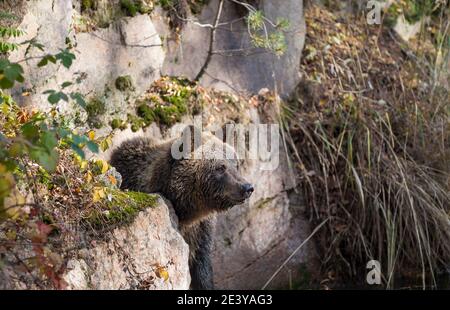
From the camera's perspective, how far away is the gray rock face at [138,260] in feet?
16.6

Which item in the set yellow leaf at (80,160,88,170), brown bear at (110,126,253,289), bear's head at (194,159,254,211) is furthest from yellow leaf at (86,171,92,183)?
bear's head at (194,159,254,211)

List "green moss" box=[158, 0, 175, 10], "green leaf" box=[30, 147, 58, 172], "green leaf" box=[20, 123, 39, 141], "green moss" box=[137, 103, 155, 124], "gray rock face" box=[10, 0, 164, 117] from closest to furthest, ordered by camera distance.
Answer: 1. "green leaf" box=[30, 147, 58, 172]
2. "green leaf" box=[20, 123, 39, 141]
3. "gray rock face" box=[10, 0, 164, 117]
4. "green moss" box=[137, 103, 155, 124]
5. "green moss" box=[158, 0, 175, 10]

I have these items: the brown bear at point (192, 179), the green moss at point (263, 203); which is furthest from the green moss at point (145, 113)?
the green moss at point (263, 203)

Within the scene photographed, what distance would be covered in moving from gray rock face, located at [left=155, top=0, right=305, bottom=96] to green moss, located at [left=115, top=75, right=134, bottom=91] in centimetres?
67

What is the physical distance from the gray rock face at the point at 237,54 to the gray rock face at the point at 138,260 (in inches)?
112

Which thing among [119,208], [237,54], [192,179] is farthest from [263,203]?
[119,208]

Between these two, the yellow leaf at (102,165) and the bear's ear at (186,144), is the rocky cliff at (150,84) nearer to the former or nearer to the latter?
the yellow leaf at (102,165)

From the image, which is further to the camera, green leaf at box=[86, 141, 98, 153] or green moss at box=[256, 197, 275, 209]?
green moss at box=[256, 197, 275, 209]

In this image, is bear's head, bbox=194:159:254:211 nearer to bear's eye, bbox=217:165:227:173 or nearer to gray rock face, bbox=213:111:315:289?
bear's eye, bbox=217:165:227:173

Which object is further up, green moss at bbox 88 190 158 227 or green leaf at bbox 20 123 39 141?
green leaf at bbox 20 123 39 141

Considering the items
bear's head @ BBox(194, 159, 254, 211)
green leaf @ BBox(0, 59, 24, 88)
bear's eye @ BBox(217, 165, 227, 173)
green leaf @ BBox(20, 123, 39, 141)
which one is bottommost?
bear's head @ BBox(194, 159, 254, 211)

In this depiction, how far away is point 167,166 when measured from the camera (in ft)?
24.0

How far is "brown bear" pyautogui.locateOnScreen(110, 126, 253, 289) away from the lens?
7.26 metres

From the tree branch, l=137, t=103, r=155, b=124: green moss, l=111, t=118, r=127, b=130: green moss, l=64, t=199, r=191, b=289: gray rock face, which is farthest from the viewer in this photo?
the tree branch
